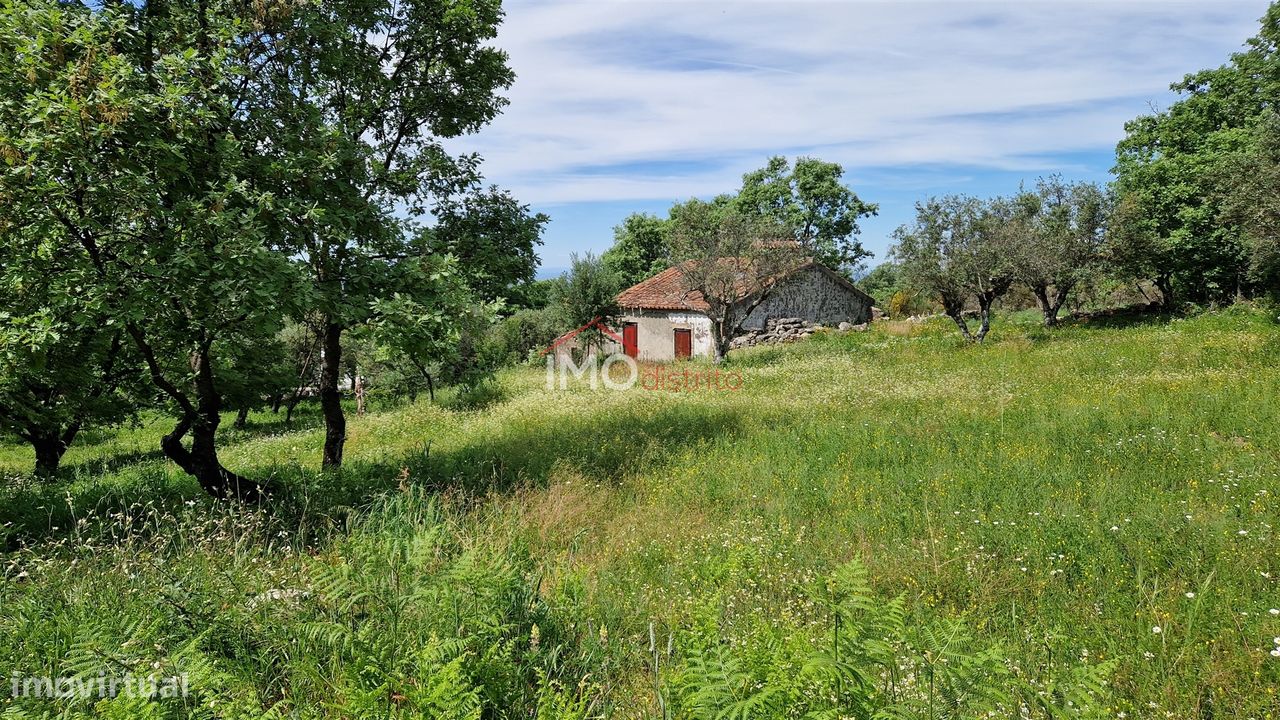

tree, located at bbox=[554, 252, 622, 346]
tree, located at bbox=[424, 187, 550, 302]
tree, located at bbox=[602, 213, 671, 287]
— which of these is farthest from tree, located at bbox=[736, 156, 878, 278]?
tree, located at bbox=[424, 187, 550, 302]

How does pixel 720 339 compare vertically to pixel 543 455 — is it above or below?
above

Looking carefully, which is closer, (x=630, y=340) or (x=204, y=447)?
(x=204, y=447)

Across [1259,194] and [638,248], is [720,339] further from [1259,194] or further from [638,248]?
[638,248]

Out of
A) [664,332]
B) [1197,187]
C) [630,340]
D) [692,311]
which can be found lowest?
[630,340]

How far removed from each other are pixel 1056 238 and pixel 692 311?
46.6ft

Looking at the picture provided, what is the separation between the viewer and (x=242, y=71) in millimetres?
5809

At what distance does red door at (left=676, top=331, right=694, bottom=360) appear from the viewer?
2703 centimetres

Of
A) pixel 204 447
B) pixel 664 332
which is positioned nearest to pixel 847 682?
pixel 204 447

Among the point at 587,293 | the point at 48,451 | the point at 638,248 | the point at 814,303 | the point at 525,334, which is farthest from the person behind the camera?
the point at 638,248

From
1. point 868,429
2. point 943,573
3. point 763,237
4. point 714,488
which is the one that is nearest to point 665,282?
point 763,237

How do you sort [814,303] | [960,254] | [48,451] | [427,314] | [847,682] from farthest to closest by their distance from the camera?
1. [814,303]
2. [960,254]
3. [48,451]
4. [427,314]
5. [847,682]

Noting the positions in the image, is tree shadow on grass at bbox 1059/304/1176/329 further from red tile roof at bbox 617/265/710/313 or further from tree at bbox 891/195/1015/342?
red tile roof at bbox 617/265/710/313

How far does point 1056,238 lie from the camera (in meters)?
20.8

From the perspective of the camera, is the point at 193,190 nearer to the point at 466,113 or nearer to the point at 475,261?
the point at 475,261
